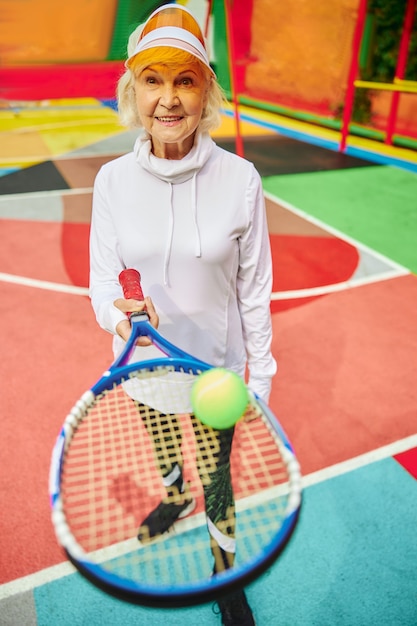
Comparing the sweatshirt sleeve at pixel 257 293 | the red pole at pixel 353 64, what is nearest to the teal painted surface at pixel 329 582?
the sweatshirt sleeve at pixel 257 293

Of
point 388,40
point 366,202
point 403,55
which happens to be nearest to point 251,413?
point 366,202

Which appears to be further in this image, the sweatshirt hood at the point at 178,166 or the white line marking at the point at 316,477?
the white line marking at the point at 316,477

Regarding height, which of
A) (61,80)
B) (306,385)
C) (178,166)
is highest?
(178,166)

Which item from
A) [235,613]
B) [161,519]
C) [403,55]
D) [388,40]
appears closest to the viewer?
[235,613]

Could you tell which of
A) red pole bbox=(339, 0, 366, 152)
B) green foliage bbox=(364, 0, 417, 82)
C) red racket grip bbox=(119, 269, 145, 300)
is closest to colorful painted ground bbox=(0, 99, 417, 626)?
red racket grip bbox=(119, 269, 145, 300)

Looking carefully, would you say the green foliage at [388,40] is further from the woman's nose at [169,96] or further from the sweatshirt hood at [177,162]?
the woman's nose at [169,96]

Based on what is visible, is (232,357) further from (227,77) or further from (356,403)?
(227,77)

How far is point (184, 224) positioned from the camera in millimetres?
2109

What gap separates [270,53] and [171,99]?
1584cm

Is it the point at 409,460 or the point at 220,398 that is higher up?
the point at 220,398

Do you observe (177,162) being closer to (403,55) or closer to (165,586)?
(165,586)

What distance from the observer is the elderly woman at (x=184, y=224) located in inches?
77.4

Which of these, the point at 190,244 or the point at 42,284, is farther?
the point at 42,284

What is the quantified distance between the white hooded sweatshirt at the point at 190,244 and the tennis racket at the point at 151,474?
0.65 ft
